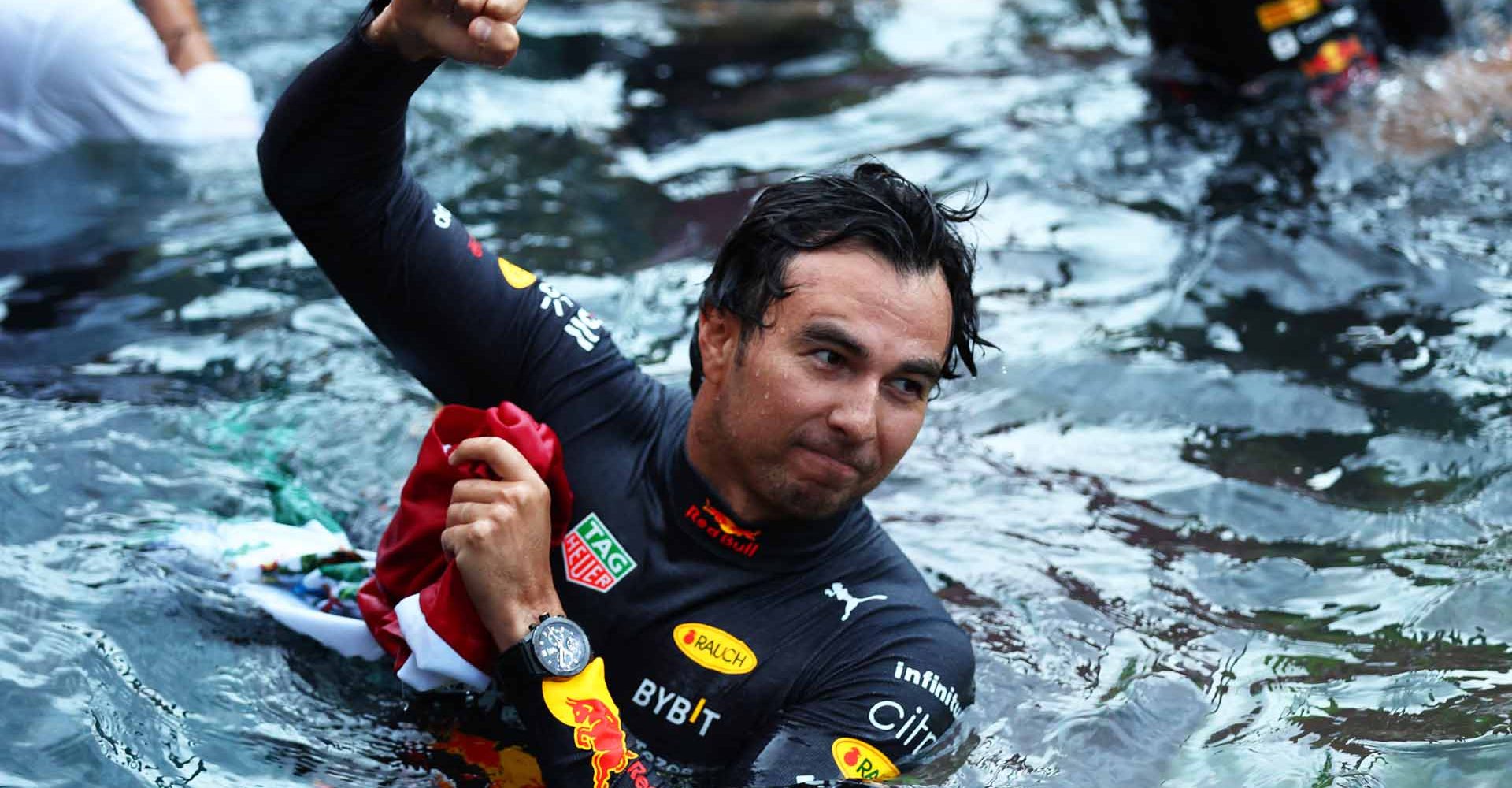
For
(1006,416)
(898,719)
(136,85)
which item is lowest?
(1006,416)

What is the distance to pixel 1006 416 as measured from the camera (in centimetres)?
504

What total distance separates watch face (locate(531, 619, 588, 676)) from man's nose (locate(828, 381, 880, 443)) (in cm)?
60

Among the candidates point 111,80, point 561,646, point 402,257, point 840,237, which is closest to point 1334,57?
point 840,237

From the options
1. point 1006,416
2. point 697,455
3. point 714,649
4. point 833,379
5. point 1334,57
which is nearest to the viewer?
point 833,379

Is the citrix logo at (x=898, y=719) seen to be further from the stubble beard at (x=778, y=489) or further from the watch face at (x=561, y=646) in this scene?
the watch face at (x=561, y=646)

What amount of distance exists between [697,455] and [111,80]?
423cm

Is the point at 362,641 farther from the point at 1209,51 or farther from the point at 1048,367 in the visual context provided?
the point at 1209,51

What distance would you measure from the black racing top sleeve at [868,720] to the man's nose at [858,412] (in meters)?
0.47

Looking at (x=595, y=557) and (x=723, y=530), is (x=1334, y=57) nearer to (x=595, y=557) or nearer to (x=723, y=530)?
(x=723, y=530)

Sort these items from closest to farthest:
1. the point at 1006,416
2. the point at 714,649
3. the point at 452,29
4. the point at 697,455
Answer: the point at 452,29 → the point at 714,649 → the point at 697,455 → the point at 1006,416

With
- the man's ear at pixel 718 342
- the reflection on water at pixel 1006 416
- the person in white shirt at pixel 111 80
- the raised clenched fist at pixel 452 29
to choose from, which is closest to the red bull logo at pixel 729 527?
the man's ear at pixel 718 342

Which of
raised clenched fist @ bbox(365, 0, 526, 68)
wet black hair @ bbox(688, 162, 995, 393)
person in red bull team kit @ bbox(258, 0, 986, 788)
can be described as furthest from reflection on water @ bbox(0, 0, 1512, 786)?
raised clenched fist @ bbox(365, 0, 526, 68)

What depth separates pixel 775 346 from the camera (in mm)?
2922

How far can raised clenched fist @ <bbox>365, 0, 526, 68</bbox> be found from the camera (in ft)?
8.46
